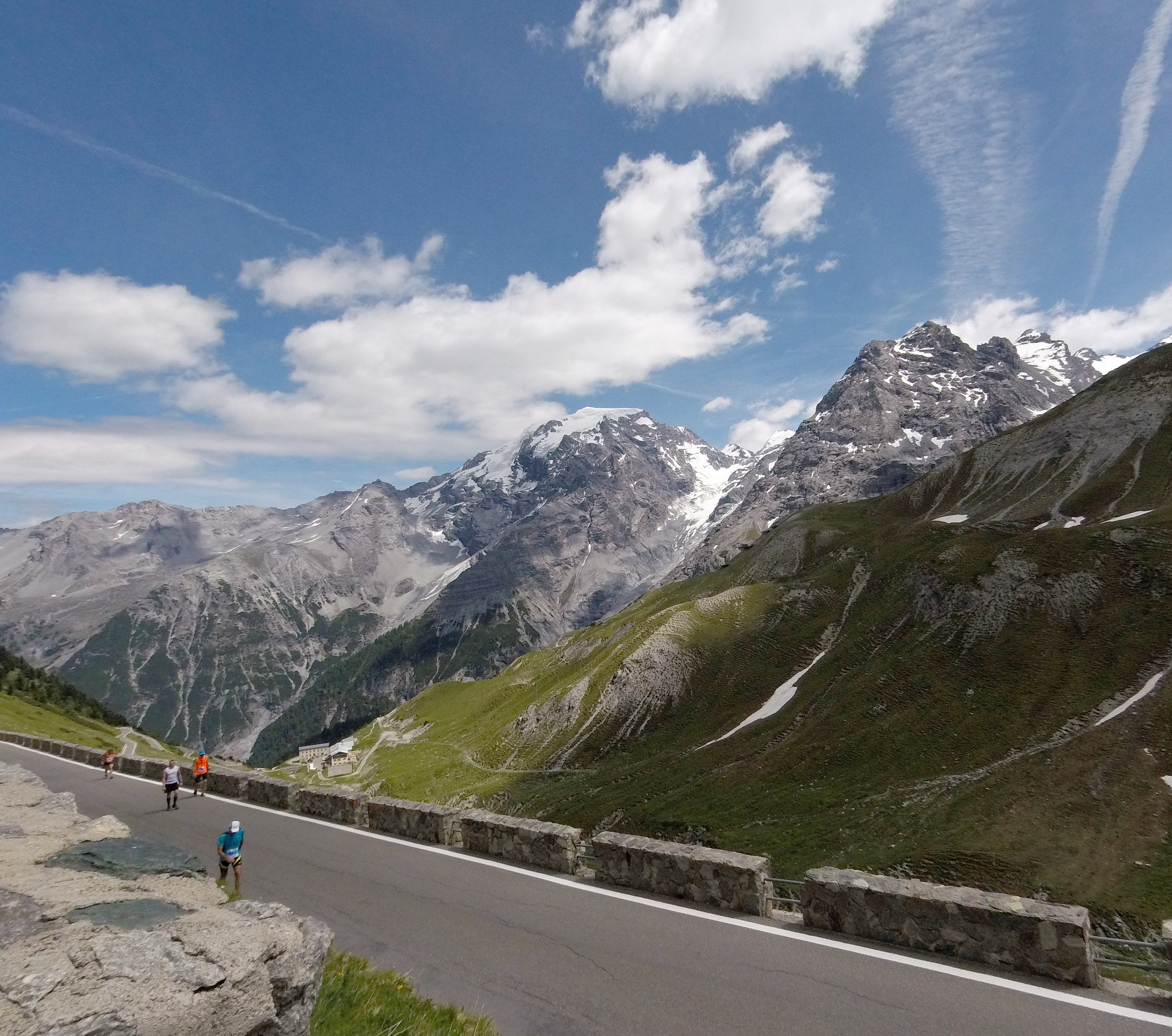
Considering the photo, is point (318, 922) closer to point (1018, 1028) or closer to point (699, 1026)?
point (699, 1026)

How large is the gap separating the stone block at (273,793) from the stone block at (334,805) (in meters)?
0.51

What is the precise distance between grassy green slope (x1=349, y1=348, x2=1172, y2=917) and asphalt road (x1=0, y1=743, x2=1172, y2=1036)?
1363 inches

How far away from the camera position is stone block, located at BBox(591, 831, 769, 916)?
16.1m

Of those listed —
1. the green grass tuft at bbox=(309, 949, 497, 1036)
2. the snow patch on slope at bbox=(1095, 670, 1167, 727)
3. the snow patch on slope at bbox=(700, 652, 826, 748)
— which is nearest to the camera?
the green grass tuft at bbox=(309, 949, 497, 1036)

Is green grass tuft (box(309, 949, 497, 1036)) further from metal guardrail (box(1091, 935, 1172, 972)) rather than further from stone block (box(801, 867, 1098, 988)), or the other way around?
metal guardrail (box(1091, 935, 1172, 972))

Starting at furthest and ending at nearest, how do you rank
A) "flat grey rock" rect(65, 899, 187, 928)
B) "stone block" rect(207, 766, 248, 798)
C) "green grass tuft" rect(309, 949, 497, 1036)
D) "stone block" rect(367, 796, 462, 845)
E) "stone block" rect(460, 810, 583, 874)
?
"stone block" rect(207, 766, 248, 798) → "stone block" rect(367, 796, 462, 845) → "stone block" rect(460, 810, 583, 874) → "green grass tuft" rect(309, 949, 497, 1036) → "flat grey rock" rect(65, 899, 187, 928)

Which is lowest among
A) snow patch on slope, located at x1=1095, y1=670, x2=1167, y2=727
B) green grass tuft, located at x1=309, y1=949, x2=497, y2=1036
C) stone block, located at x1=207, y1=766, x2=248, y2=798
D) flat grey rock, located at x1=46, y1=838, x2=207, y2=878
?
stone block, located at x1=207, y1=766, x2=248, y2=798

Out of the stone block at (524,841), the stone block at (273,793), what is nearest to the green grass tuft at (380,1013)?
the stone block at (524,841)

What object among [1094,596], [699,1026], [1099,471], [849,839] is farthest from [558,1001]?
[1099,471]

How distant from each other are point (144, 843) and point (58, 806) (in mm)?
7062

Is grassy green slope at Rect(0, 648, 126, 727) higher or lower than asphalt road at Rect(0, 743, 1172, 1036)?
lower

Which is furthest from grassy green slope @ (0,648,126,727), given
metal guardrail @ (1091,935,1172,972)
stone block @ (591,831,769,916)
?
metal guardrail @ (1091,935,1172,972)

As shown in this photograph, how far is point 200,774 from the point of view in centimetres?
3434

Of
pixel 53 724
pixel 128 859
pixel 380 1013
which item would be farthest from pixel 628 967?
pixel 53 724
